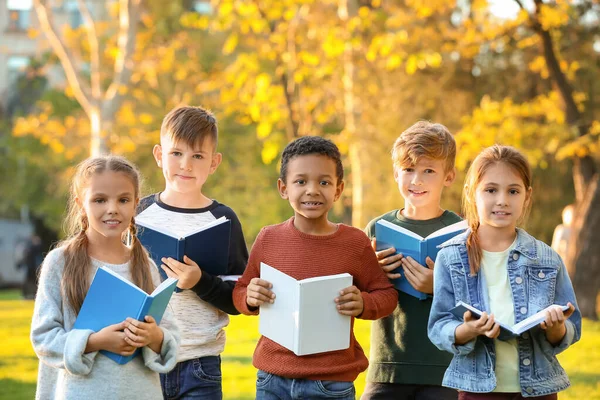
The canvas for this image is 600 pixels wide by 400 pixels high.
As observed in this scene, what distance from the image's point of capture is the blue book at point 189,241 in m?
3.27

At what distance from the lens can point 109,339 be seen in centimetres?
280

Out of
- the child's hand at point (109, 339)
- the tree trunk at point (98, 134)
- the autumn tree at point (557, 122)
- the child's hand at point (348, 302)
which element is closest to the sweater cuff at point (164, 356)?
the child's hand at point (109, 339)

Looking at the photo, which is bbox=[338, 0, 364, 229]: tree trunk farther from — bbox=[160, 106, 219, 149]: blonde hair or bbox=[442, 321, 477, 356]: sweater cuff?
bbox=[442, 321, 477, 356]: sweater cuff

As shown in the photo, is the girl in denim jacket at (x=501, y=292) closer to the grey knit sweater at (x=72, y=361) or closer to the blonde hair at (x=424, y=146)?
the blonde hair at (x=424, y=146)

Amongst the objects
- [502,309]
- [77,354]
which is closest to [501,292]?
[502,309]

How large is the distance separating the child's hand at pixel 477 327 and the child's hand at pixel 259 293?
26.9 inches

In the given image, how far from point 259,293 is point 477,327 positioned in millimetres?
794

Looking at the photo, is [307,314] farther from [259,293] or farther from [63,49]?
[63,49]

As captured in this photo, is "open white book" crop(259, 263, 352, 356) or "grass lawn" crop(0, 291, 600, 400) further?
"grass lawn" crop(0, 291, 600, 400)

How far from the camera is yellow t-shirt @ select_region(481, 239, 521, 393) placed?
2.91 m

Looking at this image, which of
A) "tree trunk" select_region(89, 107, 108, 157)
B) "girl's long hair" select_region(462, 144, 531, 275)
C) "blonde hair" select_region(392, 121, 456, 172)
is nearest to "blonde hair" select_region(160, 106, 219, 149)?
"blonde hair" select_region(392, 121, 456, 172)

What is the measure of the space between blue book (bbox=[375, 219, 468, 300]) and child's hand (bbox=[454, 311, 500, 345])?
0.48 m

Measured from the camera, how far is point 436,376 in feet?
11.1

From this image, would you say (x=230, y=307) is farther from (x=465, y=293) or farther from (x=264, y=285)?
(x=465, y=293)
